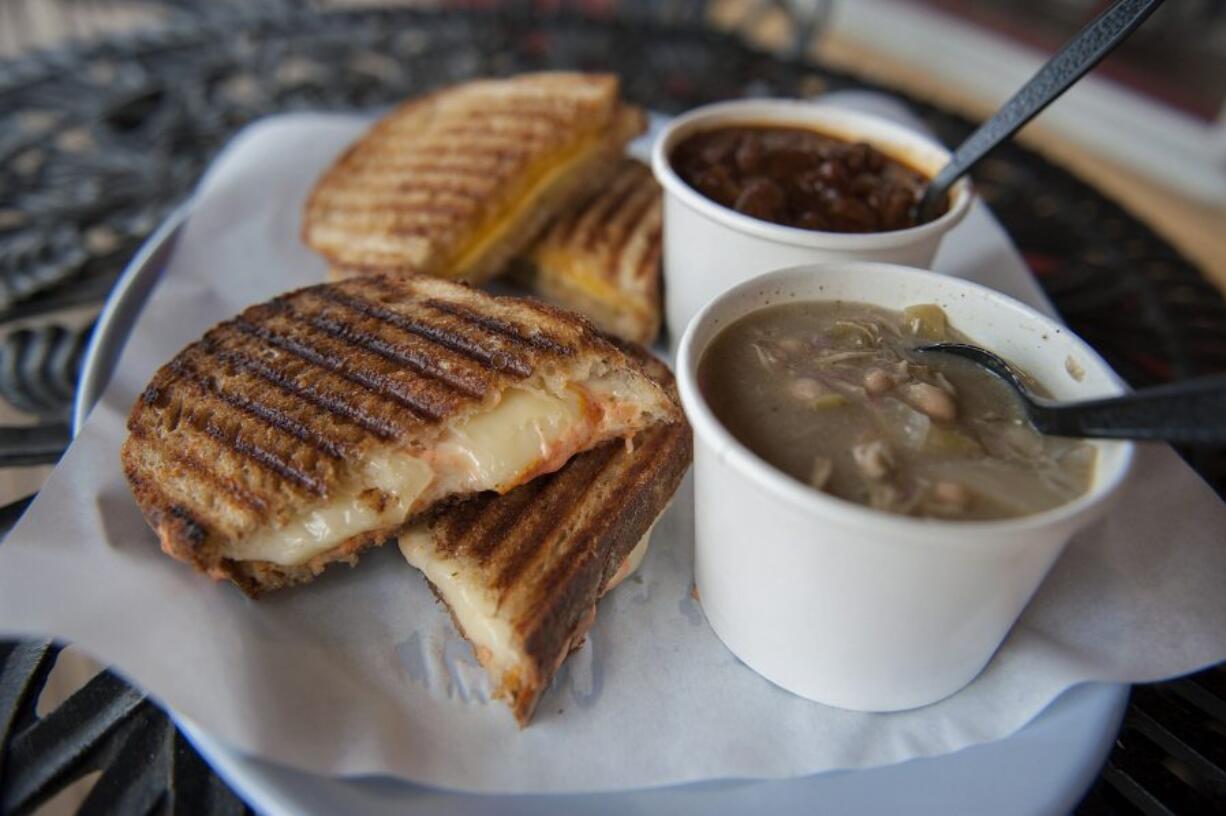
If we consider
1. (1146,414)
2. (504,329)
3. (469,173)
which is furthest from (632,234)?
(1146,414)

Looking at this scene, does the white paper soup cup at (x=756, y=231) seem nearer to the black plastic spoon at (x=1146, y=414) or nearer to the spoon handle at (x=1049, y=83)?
the spoon handle at (x=1049, y=83)

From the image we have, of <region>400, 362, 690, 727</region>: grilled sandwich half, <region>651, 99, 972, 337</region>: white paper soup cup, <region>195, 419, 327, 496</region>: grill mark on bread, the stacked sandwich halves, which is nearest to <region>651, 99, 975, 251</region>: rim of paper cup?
<region>651, 99, 972, 337</region>: white paper soup cup

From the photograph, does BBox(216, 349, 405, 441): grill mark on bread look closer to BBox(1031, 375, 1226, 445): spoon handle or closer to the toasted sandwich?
the toasted sandwich

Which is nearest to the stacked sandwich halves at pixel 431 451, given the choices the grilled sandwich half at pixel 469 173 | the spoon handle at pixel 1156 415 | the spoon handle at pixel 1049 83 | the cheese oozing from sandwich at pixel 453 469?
the cheese oozing from sandwich at pixel 453 469

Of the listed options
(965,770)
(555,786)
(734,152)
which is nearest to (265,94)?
(734,152)

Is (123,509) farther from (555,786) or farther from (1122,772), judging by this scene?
(1122,772)
